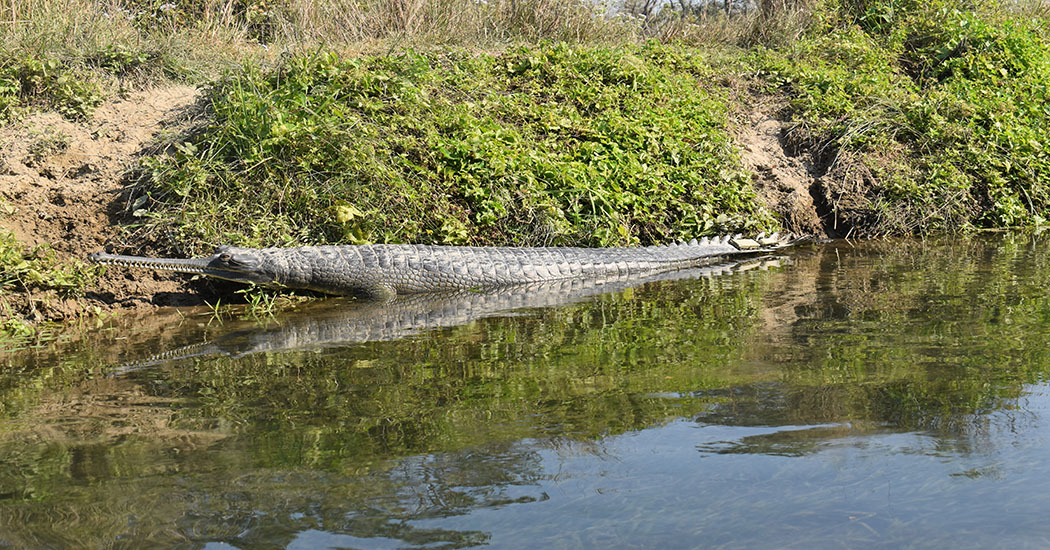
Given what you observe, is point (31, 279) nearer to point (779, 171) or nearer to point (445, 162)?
point (445, 162)

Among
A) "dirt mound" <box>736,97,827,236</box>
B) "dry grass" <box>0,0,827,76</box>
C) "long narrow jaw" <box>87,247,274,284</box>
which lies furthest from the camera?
"dry grass" <box>0,0,827,76</box>

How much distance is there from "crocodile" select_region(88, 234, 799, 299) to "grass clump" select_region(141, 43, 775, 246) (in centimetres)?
38

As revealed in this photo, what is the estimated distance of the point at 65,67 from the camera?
8.59m

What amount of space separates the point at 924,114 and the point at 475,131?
5.12 metres

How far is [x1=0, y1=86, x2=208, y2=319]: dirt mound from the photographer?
6.17 meters

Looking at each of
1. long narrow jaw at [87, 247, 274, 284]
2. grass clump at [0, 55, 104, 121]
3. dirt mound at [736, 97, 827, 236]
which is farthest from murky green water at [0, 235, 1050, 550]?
grass clump at [0, 55, 104, 121]

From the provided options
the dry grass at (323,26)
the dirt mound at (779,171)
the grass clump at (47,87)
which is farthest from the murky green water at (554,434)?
the dry grass at (323,26)

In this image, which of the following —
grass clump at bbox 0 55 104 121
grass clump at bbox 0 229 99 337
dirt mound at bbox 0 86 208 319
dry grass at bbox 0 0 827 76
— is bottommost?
grass clump at bbox 0 229 99 337

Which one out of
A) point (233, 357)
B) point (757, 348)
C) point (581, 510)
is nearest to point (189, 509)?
point (581, 510)

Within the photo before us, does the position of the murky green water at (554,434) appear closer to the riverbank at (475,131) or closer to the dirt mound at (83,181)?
the dirt mound at (83,181)

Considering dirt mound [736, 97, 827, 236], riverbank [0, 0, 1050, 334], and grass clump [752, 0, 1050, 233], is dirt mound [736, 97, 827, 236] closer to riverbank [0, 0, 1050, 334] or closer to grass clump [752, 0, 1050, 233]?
riverbank [0, 0, 1050, 334]

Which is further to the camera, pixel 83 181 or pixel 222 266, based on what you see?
pixel 83 181

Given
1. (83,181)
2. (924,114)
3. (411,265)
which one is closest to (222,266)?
(411,265)

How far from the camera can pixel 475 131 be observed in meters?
7.70
